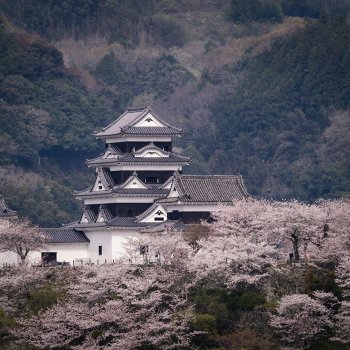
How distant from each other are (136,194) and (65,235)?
3.04 m

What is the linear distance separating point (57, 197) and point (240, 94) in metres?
17.2

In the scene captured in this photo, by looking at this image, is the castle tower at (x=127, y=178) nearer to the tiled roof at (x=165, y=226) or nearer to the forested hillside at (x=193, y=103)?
the tiled roof at (x=165, y=226)

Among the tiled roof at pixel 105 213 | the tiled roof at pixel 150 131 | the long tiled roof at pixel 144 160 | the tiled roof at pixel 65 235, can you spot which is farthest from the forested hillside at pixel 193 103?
the tiled roof at pixel 65 235

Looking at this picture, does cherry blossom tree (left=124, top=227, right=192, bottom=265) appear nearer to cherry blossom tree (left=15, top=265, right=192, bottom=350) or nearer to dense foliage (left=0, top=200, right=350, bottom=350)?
dense foliage (left=0, top=200, right=350, bottom=350)

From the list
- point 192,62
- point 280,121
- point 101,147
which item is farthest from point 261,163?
point 192,62

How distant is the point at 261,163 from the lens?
97500mm

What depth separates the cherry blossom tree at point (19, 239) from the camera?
197ft

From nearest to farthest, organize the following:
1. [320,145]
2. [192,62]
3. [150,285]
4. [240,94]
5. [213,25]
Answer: [150,285] → [320,145] → [240,94] → [192,62] → [213,25]

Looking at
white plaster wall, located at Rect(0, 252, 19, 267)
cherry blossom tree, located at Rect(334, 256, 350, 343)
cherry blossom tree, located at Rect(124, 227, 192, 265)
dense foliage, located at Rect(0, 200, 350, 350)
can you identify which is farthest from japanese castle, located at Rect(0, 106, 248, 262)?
cherry blossom tree, located at Rect(334, 256, 350, 343)

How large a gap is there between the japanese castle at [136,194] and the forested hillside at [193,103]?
55.0ft

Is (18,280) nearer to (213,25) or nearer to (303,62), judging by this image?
(303,62)

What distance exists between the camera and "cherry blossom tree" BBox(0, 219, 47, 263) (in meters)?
60.1

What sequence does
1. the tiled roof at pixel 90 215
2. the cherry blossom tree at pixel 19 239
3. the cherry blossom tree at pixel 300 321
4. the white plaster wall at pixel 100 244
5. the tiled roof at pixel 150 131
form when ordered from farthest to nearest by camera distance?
the tiled roof at pixel 150 131 → the tiled roof at pixel 90 215 → the white plaster wall at pixel 100 244 → the cherry blossom tree at pixel 19 239 → the cherry blossom tree at pixel 300 321

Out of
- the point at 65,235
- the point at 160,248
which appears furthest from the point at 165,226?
the point at 65,235
